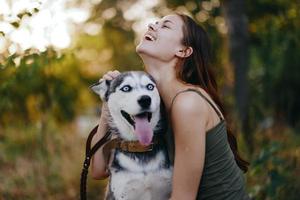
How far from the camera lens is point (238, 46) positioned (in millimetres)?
7570

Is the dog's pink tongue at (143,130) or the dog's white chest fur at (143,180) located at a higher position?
the dog's pink tongue at (143,130)

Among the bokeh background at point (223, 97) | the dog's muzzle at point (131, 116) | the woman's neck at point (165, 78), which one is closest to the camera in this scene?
the dog's muzzle at point (131, 116)

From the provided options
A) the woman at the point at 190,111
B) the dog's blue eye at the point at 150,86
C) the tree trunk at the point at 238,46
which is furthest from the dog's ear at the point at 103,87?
the tree trunk at the point at 238,46

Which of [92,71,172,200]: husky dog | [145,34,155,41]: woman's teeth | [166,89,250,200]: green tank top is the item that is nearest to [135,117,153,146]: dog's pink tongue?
[92,71,172,200]: husky dog

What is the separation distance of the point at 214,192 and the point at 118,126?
681mm

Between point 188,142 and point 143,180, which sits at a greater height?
point 188,142

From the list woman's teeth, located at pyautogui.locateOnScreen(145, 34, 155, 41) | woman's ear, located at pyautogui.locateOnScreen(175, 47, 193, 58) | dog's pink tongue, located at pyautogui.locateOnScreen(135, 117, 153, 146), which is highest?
woman's teeth, located at pyautogui.locateOnScreen(145, 34, 155, 41)

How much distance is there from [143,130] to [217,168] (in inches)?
19.8

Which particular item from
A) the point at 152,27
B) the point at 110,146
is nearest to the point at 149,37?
the point at 152,27

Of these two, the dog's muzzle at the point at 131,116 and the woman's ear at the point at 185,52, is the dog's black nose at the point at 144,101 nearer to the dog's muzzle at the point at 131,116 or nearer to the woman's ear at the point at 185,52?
the dog's muzzle at the point at 131,116

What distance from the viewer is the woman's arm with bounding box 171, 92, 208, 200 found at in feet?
10.0

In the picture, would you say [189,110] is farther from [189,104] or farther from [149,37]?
[149,37]

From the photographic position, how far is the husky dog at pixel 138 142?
3164 millimetres

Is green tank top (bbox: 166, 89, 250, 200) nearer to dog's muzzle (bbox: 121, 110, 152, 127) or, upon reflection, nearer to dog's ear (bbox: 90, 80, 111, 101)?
dog's muzzle (bbox: 121, 110, 152, 127)
